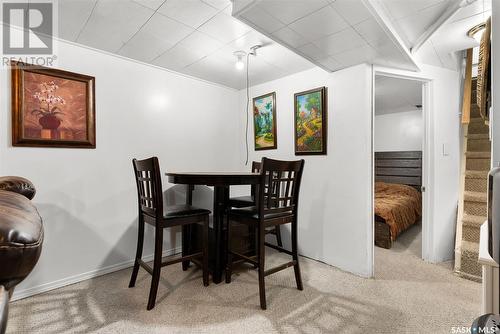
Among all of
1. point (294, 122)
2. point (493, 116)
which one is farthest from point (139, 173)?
point (493, 116)

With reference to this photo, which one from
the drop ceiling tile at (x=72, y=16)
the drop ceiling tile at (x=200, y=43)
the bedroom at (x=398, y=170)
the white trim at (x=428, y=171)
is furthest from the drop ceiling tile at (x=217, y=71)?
the white trim at (x=428, y=171)

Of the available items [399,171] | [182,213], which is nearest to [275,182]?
[182,213]

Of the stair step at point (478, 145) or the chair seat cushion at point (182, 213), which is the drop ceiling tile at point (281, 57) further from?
the stair step at point (478, 145)

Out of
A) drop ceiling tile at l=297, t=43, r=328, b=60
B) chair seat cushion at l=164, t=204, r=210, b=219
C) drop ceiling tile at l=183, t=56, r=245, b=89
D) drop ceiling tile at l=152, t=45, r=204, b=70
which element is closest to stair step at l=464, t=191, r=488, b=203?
drop ceiling tile at l=297, t=43, r=328, b=60

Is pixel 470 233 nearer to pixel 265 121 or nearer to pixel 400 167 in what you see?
pixel 265 121

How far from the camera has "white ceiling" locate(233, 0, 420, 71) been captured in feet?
4.85

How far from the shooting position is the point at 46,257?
6.46 feet

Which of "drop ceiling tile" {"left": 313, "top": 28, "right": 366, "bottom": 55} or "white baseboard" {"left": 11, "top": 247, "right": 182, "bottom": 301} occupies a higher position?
"drop ceiling tile" {"left": 313, "top": 28, "right": 366, "bottom": 55}

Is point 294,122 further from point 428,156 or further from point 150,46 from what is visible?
point 150,46

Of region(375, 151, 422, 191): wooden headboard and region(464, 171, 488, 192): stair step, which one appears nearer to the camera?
region(464, 171, 488, 192): stair step

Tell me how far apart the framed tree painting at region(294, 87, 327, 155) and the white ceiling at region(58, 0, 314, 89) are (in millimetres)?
332

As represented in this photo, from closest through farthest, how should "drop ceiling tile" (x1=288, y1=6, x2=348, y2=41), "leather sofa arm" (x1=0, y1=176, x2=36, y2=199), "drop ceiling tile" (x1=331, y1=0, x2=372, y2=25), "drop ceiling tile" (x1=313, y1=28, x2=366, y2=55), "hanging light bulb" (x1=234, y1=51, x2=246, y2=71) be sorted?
"leather sofa arm" (x1=0, y1=176, x2=36, y2=199), "drop ceiling tile" (x1=331, y1=0, x2=372, y2=25), "drop ceiling tile" (x1=288, y1=6, x2=348, y2=41), "drop ceiling tile" (x1=313, y1=28, x2=366, y2=55), "hanging light bulb" (x1=234, y1=51, x2=246, y2=71)

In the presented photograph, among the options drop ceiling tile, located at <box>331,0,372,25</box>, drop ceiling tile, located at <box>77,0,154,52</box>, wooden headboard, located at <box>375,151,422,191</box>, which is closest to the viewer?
drop ceiling tile, located at <box>331,0,372,25</box>

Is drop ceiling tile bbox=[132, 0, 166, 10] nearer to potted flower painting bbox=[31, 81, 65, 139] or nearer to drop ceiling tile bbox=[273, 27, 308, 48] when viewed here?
drop ceiling tile bbox=[273, 27, 308, 48]
